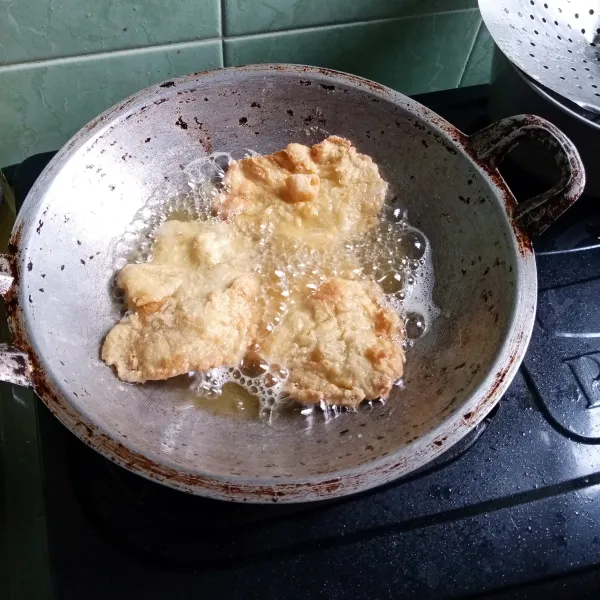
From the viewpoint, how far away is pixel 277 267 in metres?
0.80

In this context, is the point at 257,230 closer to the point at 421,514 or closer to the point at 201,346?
the point at 201,346

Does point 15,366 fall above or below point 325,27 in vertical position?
below

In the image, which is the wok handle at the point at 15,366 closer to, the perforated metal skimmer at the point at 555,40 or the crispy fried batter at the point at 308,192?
the crispy fried batter at the point at 308,192

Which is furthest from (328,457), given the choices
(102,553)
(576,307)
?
(576,307)

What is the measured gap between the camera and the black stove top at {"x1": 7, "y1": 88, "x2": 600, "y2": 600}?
0.63 meters

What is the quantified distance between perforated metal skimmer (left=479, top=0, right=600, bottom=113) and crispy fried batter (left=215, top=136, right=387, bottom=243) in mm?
243

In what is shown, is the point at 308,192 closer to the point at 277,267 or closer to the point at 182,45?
the point at 277,267

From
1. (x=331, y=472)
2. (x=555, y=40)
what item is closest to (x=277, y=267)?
(x=331, y=472)

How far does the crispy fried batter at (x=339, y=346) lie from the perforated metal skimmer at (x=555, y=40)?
37 centimetres

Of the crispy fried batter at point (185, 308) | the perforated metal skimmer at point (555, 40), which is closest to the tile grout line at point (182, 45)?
the perforated metal skimmer at point (555, 40)

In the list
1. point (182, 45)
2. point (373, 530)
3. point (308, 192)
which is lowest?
point (373, 530)

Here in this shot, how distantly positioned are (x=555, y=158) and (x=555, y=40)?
277mm

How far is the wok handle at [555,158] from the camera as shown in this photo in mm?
659

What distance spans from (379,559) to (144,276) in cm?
43
